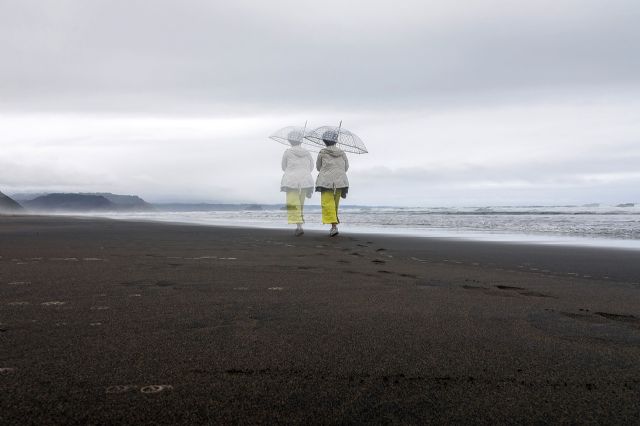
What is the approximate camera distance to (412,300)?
325cm

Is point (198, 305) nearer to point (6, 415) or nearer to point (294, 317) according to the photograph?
point (294, 317)

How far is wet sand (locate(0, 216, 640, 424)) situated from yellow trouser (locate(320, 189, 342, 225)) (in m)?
5.89

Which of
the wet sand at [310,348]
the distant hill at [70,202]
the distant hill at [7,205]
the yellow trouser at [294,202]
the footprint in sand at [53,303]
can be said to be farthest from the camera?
the distant hill at [70,202]

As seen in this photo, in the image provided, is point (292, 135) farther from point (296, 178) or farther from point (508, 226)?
point (508, 226)

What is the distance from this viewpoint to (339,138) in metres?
11.3

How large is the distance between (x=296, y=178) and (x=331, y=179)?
105cm

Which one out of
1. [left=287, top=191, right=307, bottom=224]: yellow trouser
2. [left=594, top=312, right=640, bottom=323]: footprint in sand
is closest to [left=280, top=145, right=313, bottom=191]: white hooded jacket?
[left=287, top=191, right=307, bottom=224]: yellow trouser

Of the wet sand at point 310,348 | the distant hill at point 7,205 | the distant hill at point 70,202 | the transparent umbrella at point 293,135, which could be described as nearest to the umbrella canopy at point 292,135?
the transparent umbrella at point 293,135

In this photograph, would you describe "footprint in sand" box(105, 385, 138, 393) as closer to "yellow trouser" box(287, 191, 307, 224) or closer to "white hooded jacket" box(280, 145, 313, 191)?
"yellow trouser" box(287, 191, 307, 224)

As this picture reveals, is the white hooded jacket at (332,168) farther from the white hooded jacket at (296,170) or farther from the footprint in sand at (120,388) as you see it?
the footprint in sand at (120,388)

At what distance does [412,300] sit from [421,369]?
1417mm

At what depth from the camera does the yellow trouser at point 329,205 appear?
10276 millimetres

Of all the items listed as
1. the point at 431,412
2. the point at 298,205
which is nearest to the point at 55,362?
the point at 431,412

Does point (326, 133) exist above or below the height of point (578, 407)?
above
